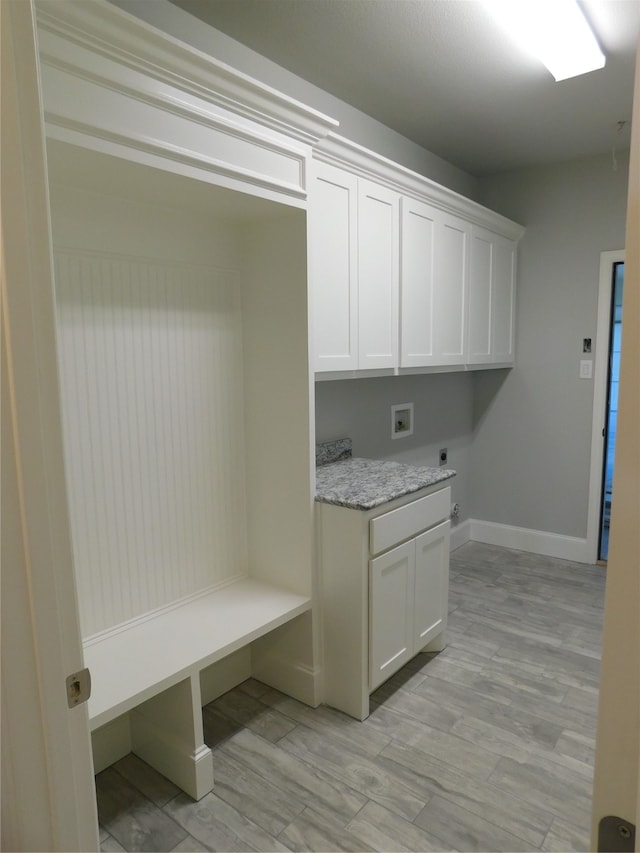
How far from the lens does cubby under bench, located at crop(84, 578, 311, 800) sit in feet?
5.52

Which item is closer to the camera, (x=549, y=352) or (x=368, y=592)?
(x=368, y=592)

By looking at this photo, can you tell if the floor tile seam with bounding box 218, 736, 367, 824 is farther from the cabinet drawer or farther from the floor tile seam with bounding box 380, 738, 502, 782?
the cabinet drawer

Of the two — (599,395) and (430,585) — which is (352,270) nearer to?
(430,585)

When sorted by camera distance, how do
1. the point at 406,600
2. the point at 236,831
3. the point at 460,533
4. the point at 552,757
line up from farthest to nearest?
the point at 460,533 → the point at 406,600 → the point at 552,757 → the point at 236,831

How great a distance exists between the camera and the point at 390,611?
2.29m

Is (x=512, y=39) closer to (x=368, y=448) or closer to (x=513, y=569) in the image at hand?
(x=368, y=448)

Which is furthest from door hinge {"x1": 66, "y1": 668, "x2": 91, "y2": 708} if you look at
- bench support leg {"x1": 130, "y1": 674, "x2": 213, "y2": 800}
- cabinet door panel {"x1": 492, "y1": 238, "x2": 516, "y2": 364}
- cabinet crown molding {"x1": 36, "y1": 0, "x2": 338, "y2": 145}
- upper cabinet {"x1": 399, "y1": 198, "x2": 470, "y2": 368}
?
cabinet door panel {"x1": 492, "y1": 238, "x2": 516, "y2": 364}

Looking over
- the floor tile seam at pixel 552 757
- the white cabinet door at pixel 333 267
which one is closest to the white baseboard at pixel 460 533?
the floor tile seam at pixel 552 757

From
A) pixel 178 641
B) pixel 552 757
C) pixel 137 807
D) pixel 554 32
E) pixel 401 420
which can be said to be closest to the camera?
pixel 137 807

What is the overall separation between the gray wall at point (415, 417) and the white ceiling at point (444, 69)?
1.41 m

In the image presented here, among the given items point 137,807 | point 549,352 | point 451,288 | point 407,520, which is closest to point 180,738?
point 137,807

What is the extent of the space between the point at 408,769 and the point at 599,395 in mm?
2803

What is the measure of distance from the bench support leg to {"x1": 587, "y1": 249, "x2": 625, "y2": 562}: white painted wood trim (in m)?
3.06

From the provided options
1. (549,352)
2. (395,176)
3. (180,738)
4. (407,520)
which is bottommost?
(180,738)
